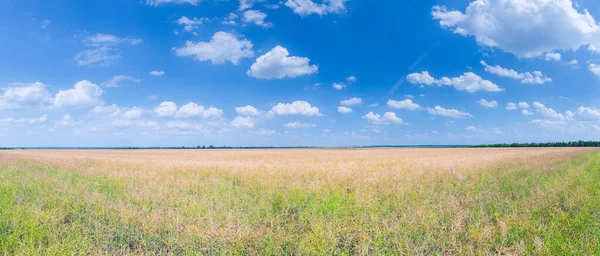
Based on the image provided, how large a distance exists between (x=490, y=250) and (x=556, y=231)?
1.83m

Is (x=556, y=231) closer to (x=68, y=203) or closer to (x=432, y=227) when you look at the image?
(x=432, y=227)

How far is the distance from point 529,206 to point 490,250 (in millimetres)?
3335

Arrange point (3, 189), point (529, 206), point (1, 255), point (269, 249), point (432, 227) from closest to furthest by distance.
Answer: point (1, 255)
point (269, 249)
point (432, 227)
point (529, 206)
point (3, 189)

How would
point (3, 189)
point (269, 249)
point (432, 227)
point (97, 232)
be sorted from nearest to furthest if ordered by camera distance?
point (269, 249) → point (97, 232) → point (432, 227) → point (3, 189)

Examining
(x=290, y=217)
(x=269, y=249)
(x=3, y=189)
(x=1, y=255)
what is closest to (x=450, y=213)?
(x=290, y=217)

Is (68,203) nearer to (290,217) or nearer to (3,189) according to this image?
(3,189)

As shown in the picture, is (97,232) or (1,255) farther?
(97,232)

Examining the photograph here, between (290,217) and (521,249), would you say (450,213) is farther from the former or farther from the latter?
(290,217)

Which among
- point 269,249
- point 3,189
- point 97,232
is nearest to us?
point 269,249

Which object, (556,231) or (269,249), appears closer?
(269,249)

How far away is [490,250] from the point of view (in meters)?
5.20

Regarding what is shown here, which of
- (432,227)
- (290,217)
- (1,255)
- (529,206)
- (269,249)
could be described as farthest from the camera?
(529,206)

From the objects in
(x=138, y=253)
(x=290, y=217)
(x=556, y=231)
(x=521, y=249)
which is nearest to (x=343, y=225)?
(x=290, y=217)

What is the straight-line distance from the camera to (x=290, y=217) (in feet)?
22.7
